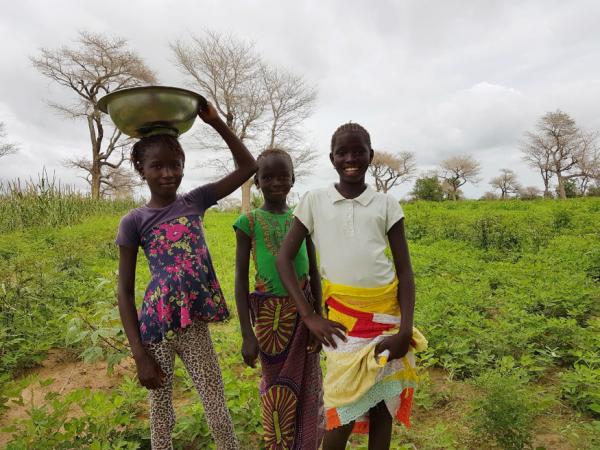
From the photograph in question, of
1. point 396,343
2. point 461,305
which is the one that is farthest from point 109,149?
point 396,343

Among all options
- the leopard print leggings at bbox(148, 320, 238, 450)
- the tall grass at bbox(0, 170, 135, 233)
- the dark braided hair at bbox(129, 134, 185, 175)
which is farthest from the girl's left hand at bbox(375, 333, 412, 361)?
the tall grass at bbox(0, 170, 135, 233)

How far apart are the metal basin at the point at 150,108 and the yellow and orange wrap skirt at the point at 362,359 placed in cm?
83

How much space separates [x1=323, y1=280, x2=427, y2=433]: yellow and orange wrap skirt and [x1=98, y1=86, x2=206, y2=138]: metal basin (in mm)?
827

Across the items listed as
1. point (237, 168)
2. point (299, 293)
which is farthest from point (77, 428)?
point (237, 168)

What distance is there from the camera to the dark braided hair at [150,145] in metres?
1.44

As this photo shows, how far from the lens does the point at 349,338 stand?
1.38 meters

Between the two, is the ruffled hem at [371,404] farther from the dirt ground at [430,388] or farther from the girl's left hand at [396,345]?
the dirt ground at [430,388]

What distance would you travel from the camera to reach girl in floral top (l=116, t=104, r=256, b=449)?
1.44 metres

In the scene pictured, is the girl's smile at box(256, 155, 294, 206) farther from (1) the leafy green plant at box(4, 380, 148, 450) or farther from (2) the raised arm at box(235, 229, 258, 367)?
(1) the leafy green plant at box(4, 380, 148, 450)

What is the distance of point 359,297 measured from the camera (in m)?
1.37

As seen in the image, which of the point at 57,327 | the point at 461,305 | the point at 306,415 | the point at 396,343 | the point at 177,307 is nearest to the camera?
the point at 396,343

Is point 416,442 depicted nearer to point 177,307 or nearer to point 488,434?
point 488,434

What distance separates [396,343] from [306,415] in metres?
0.66

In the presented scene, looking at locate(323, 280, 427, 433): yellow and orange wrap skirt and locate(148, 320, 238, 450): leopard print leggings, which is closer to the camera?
locate(323, 280, 427, 433): yellow and orange wrap skirt
